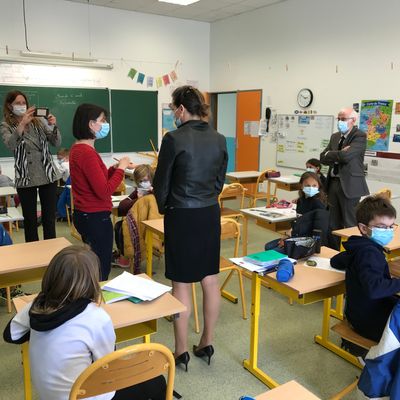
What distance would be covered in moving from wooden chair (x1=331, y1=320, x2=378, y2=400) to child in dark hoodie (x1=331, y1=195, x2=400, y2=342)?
0.03 meters

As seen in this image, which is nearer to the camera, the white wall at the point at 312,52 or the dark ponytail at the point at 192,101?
the dark ponytail at the point at 192,101

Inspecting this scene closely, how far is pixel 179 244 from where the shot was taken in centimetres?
221

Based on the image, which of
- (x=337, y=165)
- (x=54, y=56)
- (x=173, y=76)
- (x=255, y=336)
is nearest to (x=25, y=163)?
(x=255, y=336)

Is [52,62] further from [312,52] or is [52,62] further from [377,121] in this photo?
[377,121]

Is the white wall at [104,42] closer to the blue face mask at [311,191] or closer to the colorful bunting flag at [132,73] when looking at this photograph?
the colorful bunting flag at [132,73]

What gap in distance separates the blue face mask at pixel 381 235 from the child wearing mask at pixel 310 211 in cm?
85

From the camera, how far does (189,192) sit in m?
2.14

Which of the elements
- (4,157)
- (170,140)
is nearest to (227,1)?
(4,157)

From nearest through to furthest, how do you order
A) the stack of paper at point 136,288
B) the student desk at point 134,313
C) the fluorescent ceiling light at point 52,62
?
the student desk at point 134,313
the stack of paper at point 136,288
the fluorescent ceiling light at point 52,62

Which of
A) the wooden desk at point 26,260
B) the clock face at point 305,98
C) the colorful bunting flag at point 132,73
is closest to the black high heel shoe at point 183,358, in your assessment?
the wooden desk at point 26,260

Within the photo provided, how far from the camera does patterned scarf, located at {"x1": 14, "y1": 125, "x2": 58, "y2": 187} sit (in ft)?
10.6

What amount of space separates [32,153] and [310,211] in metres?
2.23

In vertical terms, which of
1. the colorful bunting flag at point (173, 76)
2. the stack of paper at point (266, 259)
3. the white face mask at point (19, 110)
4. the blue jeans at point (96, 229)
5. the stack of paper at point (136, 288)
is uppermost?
the colorful bunting flag at point (173, 76)

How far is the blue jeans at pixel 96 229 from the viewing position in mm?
2520
